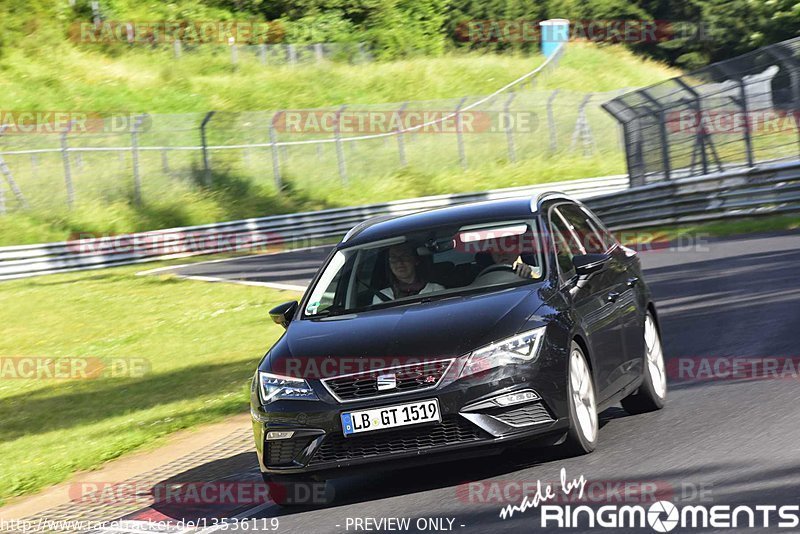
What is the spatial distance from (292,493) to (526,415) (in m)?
1.49

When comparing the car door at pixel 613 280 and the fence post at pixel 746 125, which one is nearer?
the car door at pixel 613 280

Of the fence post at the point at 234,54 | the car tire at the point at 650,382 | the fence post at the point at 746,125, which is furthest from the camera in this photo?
the fence post at the point at 234,54

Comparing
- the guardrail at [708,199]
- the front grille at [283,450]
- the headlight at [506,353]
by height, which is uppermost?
the headlight at [506,353]

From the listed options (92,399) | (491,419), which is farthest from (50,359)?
(491,419)

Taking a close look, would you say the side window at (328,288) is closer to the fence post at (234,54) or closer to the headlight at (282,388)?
the headlight at (282,388)

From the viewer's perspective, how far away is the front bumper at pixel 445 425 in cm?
691

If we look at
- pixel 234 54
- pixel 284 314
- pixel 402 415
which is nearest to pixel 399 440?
pixel 402 415

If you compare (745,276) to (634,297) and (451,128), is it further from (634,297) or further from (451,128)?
(451,128)

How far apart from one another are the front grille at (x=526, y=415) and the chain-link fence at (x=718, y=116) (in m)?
18.8

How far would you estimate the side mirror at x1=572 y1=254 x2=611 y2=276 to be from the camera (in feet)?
26.1

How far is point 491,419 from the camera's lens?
6.93 meters

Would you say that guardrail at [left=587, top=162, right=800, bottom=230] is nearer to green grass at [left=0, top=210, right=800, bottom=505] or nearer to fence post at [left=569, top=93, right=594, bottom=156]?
green grass at [left=0, top=210, right=800, bottom=505]

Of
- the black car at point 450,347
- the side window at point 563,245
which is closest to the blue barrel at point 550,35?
the side window at point 563,245

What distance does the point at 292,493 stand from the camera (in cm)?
753
